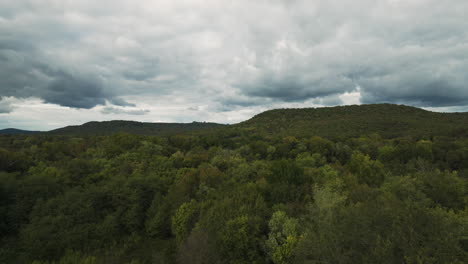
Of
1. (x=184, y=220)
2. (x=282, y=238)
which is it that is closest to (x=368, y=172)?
(x=282, y=238)

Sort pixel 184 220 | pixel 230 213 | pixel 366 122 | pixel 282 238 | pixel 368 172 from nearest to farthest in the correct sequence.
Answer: pixel 282 238 → pixel 230 213 → pixel 184 220 → pixel 368 172 → pixel 366 122

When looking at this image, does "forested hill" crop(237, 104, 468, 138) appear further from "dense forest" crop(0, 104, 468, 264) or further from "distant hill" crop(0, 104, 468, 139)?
"dense forest" crop(0, 104, 468, 264)

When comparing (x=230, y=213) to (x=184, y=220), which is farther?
(x=184, y=220)

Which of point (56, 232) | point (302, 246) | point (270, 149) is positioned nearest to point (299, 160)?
point (270, 149)

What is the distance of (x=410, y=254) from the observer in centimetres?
1144

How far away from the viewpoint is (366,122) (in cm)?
11125

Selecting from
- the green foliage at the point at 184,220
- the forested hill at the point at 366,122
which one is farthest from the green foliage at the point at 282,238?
the forested hill at the point at 366,122

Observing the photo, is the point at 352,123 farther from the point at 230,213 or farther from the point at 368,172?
the point at 230,213

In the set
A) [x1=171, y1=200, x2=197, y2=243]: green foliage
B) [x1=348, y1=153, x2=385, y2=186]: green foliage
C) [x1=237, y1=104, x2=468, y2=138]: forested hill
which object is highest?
[x1=237, y1=104, x2=468, y2=138]: forested hill

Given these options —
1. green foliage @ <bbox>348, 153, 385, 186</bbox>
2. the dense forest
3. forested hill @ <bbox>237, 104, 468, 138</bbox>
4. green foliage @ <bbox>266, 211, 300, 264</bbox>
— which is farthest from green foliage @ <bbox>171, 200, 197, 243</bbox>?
forested hill @ <bbox>237, 104, 468, 138</bbox>

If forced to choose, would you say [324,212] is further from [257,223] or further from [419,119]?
[419,119]

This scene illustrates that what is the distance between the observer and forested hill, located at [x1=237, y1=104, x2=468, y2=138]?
92.7 metres

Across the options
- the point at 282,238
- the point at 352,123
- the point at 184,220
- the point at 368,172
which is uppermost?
the point at 352,123

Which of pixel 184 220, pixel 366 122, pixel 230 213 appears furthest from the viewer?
pixel 366 122
